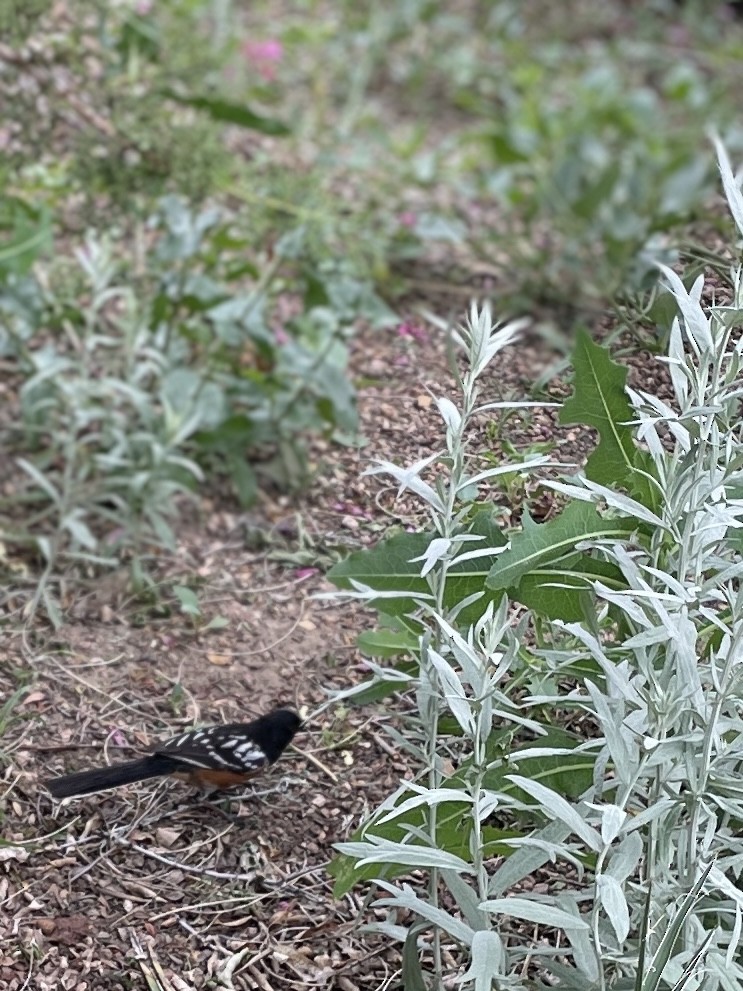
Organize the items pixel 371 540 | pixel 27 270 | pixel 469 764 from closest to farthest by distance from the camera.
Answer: pixel 469 764, pixel 371 540, pixel 27 270

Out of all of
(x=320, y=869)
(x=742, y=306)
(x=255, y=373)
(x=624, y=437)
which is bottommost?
(x=320, y=869)

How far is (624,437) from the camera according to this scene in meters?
2.22

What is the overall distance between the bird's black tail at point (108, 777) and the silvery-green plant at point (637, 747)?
1.68 ft

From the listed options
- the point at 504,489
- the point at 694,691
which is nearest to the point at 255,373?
the point at 504,489

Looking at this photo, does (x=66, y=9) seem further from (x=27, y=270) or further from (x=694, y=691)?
(x=694, y=691)

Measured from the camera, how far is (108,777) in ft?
8.28

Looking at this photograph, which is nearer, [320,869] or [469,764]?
[469,764]

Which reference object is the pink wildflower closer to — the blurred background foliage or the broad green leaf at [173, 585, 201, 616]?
the blurred background foliage

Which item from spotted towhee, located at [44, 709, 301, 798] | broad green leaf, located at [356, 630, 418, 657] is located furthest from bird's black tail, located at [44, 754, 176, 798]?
broad green leaf, located at [356, 630, 418, 657]

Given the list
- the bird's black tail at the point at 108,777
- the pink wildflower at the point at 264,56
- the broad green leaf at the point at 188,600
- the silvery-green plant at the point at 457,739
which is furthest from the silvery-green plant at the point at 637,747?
the pink wildflower at the point at 264,56

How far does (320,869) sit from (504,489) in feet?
2.41

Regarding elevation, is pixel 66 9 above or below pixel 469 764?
above

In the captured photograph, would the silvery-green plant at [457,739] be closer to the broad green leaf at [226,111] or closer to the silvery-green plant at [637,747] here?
the silvery-green plant at [637,747]

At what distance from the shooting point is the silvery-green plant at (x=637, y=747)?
1821 mm
